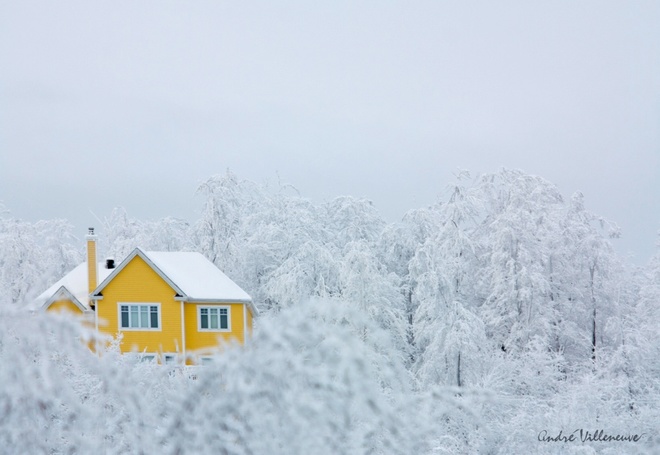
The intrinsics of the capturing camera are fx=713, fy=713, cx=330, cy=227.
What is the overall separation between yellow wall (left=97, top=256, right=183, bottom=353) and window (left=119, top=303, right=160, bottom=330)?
0.14m

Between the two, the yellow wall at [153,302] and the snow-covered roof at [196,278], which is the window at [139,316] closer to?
the yellow wall at [153,302]

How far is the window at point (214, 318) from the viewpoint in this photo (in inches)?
986

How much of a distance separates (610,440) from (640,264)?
17.6 metres

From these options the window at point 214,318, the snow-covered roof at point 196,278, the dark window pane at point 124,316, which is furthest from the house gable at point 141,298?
the window at point 214,318

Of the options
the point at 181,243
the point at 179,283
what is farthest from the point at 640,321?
the point at 181,243

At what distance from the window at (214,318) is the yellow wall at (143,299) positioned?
0.93m

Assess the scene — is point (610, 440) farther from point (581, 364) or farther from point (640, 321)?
point (640, 321)

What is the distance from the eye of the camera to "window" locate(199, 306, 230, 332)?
2505 cm

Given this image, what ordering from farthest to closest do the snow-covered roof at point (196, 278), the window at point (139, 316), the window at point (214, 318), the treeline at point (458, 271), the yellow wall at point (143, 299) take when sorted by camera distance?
the window at point (214, 318)
the snow-covered roof at point (196, 278)
the window at point (139, 316)
the yellow wall at point (143, 299)
the treeline at point (458, 271)

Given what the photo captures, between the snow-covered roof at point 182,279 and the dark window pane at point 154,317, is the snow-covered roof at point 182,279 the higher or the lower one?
the higher one

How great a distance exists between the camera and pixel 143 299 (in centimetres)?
2466

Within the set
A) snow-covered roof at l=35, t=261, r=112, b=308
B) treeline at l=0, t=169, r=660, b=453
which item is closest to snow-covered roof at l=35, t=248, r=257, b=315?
snow-covered roof at l=35, t=261, r=112, b=308

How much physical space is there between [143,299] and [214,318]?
253 centimetres

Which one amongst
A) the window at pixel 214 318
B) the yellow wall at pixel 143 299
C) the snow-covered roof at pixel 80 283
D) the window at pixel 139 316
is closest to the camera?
the yellow wall at pixel 143 299
